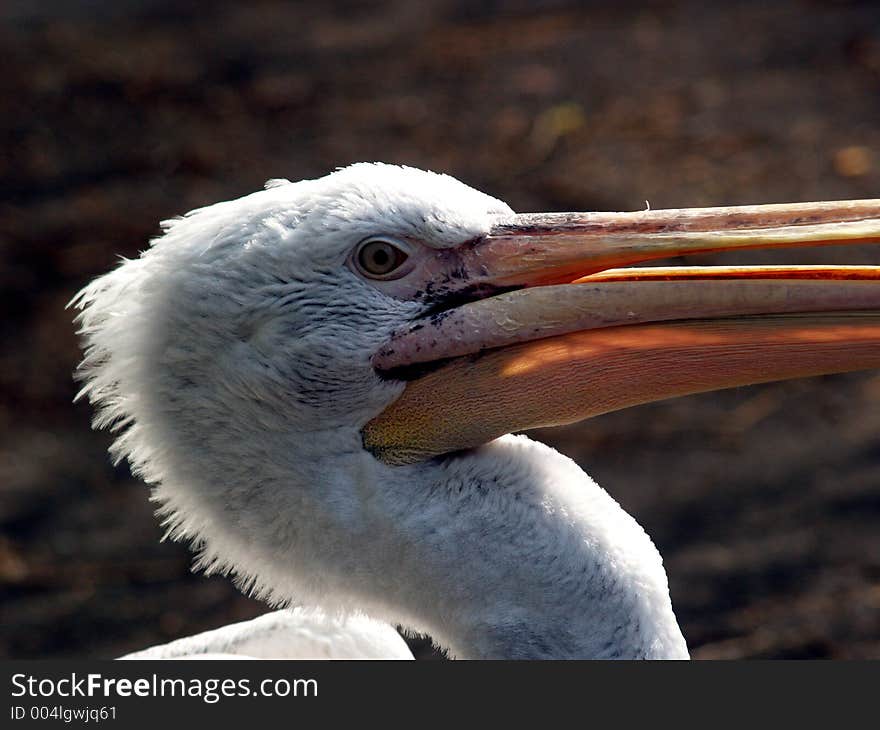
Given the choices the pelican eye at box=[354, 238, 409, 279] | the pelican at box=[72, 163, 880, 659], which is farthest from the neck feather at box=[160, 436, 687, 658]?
the pelican eye at box=[354, 238, 409, 279]

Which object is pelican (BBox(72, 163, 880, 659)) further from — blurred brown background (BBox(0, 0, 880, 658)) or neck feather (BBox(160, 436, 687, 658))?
blurred brown background (BBox(0, 0, 880, 658))

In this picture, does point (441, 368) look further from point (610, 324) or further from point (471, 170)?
point (471, 170)

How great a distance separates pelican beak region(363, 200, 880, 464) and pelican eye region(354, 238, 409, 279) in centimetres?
9

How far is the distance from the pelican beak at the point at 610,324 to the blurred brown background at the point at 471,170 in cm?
242

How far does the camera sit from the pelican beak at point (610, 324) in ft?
8.11

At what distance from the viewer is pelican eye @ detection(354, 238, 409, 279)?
251 cm

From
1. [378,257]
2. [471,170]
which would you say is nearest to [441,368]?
[378,257]

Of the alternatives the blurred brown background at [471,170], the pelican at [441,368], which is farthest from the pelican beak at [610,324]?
the blurred brown background at [471,170]

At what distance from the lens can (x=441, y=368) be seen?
2.57 meters

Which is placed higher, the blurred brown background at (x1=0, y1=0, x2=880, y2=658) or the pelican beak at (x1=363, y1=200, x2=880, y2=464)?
the blurred brown background at (x1=0, y1=0, x2=880, y2=658)

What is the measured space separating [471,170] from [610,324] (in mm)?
4358

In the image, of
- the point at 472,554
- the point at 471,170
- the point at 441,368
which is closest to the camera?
the point at 472,554

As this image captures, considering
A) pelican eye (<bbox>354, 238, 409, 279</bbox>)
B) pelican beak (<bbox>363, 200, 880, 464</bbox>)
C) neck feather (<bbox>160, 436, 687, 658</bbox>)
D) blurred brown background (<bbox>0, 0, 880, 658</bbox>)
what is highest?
blurred brown background (<bbox>0, 0, 880, 658</bbox>)

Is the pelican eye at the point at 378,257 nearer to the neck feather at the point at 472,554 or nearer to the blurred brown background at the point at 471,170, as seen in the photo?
the neck feather at the point at 472,554
